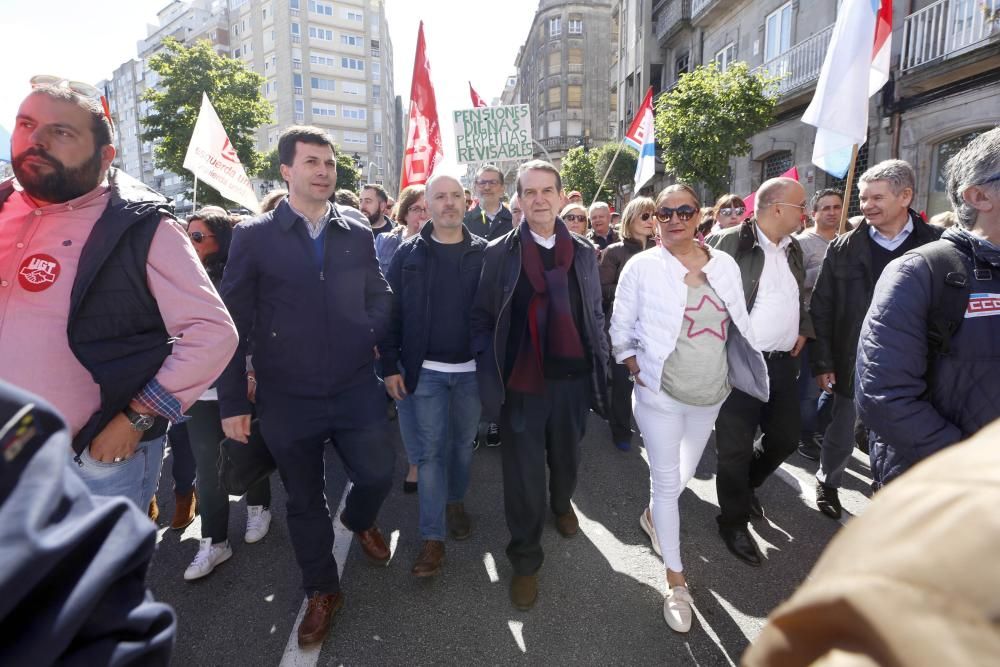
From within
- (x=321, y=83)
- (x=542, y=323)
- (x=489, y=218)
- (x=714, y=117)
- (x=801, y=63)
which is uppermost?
(x=321, y=83)

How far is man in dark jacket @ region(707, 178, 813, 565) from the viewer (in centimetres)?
330

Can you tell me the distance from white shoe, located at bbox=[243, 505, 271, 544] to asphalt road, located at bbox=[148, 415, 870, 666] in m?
0.06

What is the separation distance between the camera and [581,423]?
3264mm

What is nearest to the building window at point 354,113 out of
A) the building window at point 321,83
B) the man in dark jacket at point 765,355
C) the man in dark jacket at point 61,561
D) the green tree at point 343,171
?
the building window at point 321,83

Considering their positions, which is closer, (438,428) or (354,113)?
(438,428)

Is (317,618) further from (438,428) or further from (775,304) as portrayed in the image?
(775,304)

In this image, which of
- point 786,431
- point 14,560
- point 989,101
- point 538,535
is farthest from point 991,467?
point 989,101

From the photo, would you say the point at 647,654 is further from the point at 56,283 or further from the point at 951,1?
the point at 951,1

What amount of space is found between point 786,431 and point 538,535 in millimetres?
1656

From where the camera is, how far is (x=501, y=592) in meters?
3.00

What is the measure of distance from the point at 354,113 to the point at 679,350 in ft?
225

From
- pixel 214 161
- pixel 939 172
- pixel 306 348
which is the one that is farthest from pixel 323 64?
pixel 306 348

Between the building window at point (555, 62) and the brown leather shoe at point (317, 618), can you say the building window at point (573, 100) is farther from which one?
the brown leather shoe at point (317, 618)

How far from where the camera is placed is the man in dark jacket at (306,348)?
2.64 m
